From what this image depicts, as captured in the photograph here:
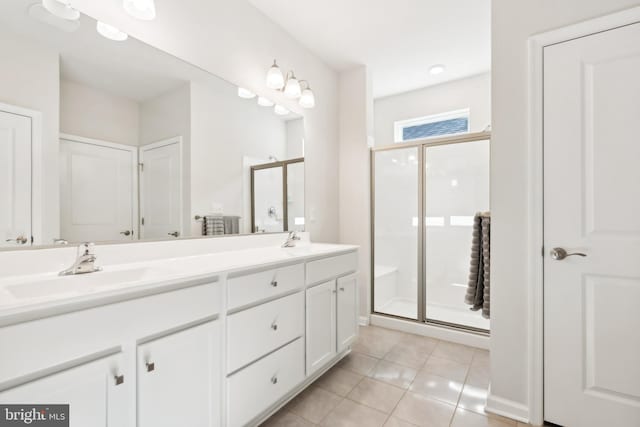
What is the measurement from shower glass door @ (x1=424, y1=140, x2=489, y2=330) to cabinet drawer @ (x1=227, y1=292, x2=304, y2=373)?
65.6 inches

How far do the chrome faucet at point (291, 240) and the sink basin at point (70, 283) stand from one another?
3.67 feet

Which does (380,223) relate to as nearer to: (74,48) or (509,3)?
(509,3)

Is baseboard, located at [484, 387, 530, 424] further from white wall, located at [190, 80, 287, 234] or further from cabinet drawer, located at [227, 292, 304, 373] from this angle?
white wall, located at [190, 80, 287, 234]

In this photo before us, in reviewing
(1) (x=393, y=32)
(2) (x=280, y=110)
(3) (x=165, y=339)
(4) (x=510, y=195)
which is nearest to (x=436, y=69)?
(1) (x=393, y=32)

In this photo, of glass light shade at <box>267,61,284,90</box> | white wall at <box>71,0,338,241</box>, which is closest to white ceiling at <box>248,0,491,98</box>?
white wall at <box>71,0,338,241</box>

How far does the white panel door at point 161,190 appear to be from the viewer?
1.57 metres

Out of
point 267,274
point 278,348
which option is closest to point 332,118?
point 267,274

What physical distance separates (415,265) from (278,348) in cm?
181

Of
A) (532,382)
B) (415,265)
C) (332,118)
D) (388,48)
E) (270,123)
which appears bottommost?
(532,382)

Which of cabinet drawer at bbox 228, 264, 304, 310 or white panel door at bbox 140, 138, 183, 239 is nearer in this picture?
cabinet drawer at bbox 228, 264, 304, 310

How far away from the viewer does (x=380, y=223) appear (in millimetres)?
3104

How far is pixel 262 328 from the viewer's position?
148 centimetres

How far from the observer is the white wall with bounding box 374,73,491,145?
10.8ft

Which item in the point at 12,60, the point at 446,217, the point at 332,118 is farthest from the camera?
the point at 332,118
